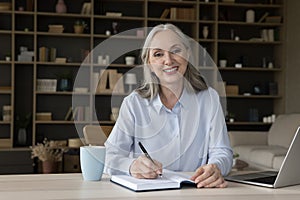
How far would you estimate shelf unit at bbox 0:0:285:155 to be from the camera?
5984 mm

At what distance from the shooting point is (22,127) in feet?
19.5

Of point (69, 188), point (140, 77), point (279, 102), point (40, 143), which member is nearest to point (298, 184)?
point (140, 77)

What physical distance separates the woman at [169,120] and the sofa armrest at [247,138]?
13.6 ft

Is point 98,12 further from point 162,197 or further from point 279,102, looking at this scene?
point 162,197

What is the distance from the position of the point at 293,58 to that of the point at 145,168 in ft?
17.1

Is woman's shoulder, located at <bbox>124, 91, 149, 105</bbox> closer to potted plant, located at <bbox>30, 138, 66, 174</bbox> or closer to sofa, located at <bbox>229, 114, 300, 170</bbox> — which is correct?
sofa, located at <bbox>229, 114, 300, 170</bbox>

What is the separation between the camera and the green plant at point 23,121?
5.95 m

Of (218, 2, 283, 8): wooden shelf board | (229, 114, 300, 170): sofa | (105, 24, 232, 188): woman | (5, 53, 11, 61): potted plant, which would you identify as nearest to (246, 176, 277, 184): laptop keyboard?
(105, 24, 232, 188): woman

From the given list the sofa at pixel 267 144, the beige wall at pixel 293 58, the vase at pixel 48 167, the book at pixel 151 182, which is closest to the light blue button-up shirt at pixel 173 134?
the book at pixel 151 182

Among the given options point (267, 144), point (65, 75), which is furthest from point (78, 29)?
point (267, 144)

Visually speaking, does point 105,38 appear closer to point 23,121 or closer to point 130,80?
point 23,121

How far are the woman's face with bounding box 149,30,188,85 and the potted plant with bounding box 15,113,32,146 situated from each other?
4685 mm

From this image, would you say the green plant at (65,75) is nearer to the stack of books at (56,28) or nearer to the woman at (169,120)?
the stack of books at (56,28)

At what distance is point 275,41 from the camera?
653 centimetres
